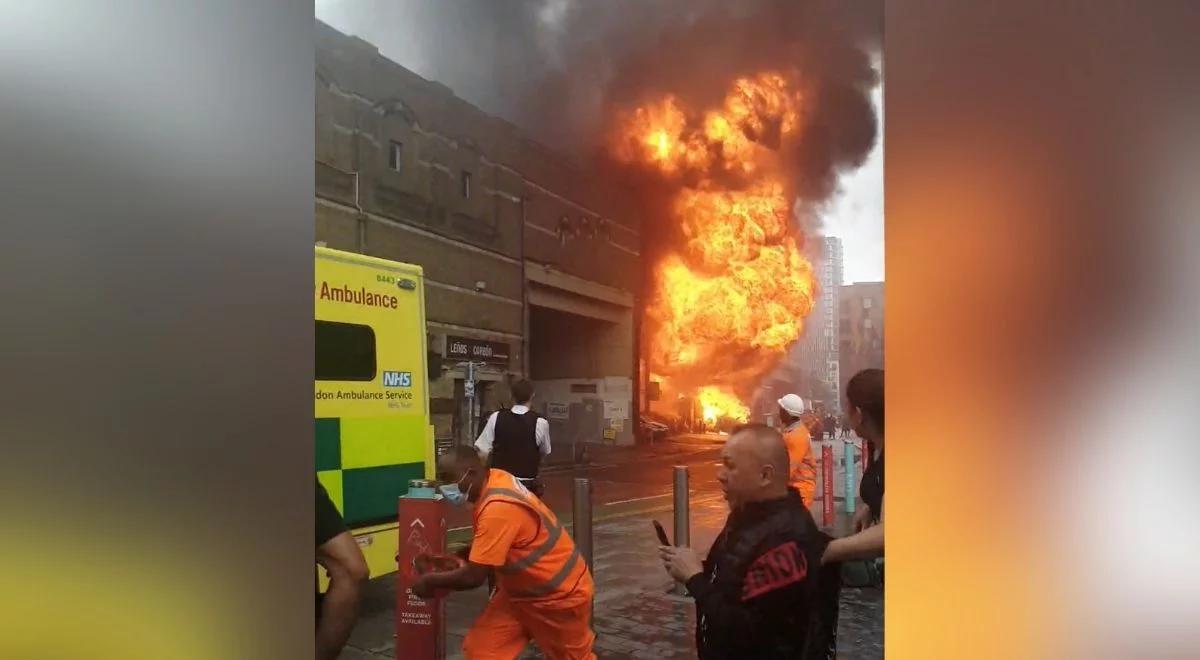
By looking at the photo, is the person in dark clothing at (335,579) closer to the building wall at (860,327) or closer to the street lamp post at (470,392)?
the street lamp post at (470,392)

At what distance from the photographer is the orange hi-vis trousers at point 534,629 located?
7.59 ft

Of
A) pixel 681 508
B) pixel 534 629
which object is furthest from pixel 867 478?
pixel 534 629

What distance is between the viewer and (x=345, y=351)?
249 cm

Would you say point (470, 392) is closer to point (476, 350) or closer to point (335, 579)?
point (476, 350)

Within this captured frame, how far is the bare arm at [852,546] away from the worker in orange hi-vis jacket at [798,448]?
11 centimetres

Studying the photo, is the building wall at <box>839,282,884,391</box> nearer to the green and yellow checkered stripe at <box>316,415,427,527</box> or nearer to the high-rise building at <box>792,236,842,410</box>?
the high-rise building at <box>792,236,842,410</box>

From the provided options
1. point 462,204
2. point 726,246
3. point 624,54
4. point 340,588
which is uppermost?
point 624,54

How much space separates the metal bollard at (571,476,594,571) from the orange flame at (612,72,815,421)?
385mm

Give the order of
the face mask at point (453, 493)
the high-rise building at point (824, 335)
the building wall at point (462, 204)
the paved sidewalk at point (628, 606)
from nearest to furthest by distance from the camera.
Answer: the high-rise building at point (824, 335)
the paved sidewalk at point (628, 606)
the building wall at point (462, 204)
the face mask at point (453, 493)

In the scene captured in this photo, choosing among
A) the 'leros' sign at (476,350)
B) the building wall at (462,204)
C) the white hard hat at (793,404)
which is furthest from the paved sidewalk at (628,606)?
the 'leros' sign at (476,350)

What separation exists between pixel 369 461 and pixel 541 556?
1.85ft
